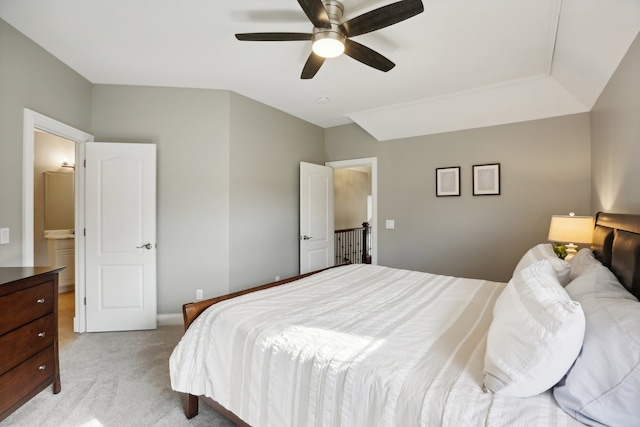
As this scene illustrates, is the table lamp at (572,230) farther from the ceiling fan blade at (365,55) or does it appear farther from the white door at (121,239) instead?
the white door at (121,239)

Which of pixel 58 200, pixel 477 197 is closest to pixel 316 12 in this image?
pixel 477 197

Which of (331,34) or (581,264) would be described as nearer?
(581,264)

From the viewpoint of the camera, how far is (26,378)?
1782mm

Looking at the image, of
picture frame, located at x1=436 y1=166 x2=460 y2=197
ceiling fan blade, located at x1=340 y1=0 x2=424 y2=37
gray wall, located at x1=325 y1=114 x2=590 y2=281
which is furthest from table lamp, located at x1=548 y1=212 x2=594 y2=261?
ceiling fan blade, located at x1=340 y1=0 x2=424 y2=37

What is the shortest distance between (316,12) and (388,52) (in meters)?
1.05

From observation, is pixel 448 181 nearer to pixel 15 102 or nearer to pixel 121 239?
pixel 121 239

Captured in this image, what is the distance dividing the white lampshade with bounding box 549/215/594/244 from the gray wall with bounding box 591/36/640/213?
19 centimetres

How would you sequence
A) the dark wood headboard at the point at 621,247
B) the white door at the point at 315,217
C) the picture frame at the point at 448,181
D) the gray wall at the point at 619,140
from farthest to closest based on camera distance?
the white door at the point at 315,217
the picture frame at the point at 448,181
the gray wall at the point at 619,140
the dark wood headboard at the point at 621,247

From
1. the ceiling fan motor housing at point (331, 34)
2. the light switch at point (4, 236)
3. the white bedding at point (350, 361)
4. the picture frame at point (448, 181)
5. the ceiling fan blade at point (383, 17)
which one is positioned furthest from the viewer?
the picture frame at point (448, 181)

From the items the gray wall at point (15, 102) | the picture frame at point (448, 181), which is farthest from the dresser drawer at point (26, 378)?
the picture frame at point (448, 181)

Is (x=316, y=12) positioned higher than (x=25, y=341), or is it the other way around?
(x=316, y=12)

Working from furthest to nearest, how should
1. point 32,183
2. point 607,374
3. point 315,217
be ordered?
1. point 315,217
2. point 32,183
3. point 607,374

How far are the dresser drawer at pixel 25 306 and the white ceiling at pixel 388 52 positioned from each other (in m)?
1.90

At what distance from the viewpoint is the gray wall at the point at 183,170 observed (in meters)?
3.25
